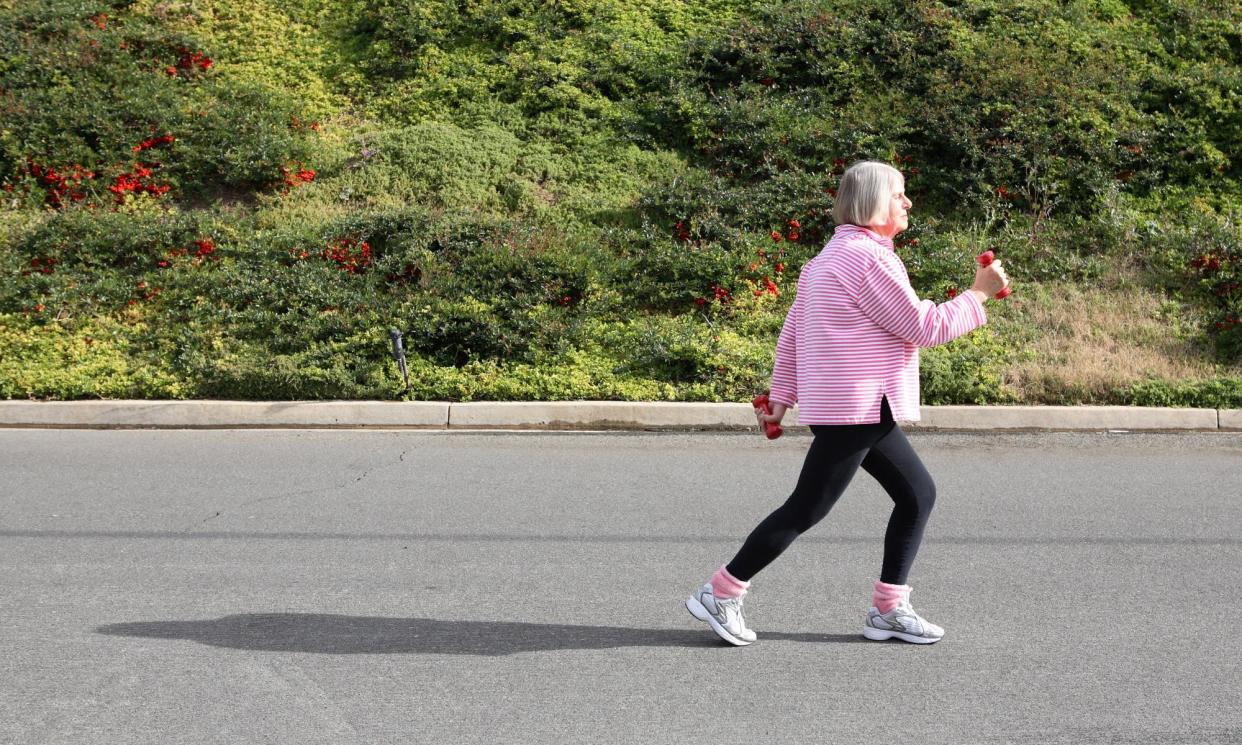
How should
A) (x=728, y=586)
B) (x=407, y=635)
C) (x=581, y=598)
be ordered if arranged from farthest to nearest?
(x=581, y=598)
(x=407, y=635)
(x=728, y=586)

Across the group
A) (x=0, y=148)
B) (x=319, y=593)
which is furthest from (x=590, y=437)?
(x=0, y=148)

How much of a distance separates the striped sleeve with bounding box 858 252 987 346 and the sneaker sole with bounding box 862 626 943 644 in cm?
116

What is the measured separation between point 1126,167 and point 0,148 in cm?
1142

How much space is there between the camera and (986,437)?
26.5ft

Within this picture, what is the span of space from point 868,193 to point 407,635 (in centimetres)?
241

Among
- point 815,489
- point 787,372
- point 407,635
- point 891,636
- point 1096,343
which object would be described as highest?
point 787,372

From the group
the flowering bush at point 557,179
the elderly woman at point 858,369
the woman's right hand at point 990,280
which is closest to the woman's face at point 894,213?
the elderly woman at point 858,369

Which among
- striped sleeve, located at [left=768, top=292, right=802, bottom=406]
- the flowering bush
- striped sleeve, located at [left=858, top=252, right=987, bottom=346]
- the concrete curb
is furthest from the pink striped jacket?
the flowering bush

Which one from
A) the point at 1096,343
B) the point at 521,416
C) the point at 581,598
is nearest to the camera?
the point at 581,598

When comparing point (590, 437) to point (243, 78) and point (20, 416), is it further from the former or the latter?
point (243, 78)

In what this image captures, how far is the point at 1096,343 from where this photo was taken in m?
9.25

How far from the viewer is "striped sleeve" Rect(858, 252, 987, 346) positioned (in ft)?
13.1

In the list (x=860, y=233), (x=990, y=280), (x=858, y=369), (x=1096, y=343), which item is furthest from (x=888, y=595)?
(x=1096, y=343)

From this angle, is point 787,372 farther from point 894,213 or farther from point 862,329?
point 894,213
